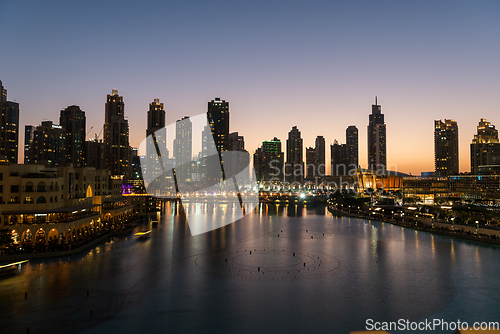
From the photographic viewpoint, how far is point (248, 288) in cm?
2323

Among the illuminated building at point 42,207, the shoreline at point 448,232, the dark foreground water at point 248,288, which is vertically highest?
the illuminated building at point 42,207

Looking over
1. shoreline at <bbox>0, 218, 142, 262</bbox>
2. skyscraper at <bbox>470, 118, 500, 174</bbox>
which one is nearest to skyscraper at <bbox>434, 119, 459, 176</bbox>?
skyscraper at <bbox>470, 118, 500, 174</bbox>

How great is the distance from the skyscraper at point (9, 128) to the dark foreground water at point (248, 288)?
375 feet

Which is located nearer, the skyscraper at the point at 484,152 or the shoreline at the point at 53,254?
the shoreline at the point at 53,254

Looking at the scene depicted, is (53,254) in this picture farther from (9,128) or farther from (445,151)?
(445,151)

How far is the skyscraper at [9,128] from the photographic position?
407 ft

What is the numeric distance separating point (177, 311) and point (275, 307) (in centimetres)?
580

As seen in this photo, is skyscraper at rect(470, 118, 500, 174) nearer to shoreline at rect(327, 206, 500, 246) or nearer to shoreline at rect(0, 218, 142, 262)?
shoreline at rect(327, 206, 500, 246)

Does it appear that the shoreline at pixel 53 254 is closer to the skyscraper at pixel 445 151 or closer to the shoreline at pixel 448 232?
the shoreline at pixel 448 232

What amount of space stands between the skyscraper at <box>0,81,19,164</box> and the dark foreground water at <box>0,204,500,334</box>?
11426cm

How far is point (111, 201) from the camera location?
1966 inches

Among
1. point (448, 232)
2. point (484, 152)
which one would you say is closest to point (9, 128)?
point (448, 232)

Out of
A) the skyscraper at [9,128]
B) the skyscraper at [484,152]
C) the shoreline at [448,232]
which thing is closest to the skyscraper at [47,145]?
the skyscraper at [9,128]

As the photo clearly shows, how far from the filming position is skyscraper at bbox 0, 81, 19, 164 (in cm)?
12411
